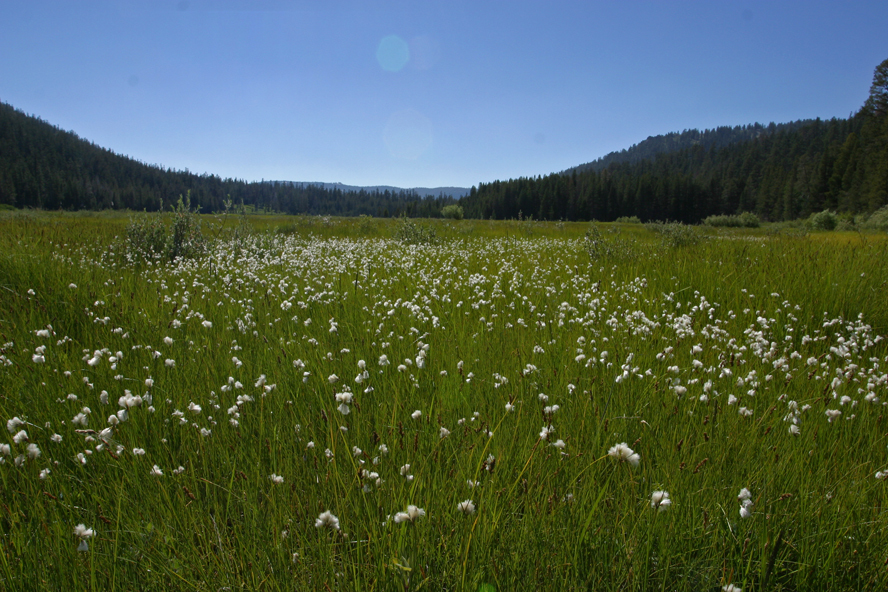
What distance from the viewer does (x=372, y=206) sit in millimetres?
187250

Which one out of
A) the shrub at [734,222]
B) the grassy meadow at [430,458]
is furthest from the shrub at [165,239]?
the shrub at [734,222]

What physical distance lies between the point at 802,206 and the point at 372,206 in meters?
148

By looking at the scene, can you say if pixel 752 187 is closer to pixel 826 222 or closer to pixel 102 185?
pixel 826 222

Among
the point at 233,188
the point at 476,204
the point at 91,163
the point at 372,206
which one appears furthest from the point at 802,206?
the point at 91,163

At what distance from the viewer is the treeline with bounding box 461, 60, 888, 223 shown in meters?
65.2

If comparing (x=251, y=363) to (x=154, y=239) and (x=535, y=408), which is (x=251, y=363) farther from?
(x=154, y=239)

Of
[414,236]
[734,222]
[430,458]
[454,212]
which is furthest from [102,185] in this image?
[430,458]

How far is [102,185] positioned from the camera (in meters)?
131

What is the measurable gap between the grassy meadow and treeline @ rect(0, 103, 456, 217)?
93218mm

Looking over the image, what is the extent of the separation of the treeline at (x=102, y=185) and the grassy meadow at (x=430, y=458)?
93.2 meters

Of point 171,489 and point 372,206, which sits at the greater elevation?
point 372,206

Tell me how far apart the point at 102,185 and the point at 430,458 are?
170 metres

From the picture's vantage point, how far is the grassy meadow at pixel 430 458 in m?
1.58

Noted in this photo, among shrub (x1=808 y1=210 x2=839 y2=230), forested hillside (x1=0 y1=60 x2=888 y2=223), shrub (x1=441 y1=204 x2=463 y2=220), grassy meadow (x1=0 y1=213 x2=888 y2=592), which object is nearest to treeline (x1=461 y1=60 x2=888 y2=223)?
forested hillside (x1=0 y1=60 x2=888 y2=223)
